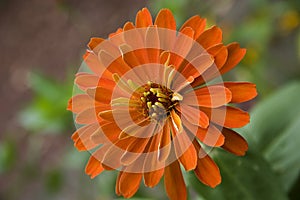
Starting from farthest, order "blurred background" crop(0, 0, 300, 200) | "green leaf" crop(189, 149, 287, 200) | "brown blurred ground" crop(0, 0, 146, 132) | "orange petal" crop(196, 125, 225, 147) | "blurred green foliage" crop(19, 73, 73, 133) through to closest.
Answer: "brown blurred ground" crop(0, 0, 146, 132) → "blurred green foliage" crop(19, 73, 73, 133) → "blurred background" crop(0, 0, 300, 200) → "green leaf" crop(189, 149, 287, 200) → "orange petal" crop(196, 125, 225, 147)

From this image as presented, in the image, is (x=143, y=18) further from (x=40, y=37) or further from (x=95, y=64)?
(x=40, y=37)

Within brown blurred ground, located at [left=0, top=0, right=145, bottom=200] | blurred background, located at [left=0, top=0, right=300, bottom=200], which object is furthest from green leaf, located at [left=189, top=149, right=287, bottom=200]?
brown blurred ground, located at [left=0, top=0, right=145, bottom=200]

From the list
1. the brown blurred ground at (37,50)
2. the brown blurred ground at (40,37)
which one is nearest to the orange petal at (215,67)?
the brown blurred ground at (37,50)

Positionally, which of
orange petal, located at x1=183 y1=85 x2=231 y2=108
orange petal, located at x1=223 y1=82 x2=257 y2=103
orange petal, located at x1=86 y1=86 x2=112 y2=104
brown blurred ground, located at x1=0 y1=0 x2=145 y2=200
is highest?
brown blurred ground, located at x1=0 y1=0 x2=145 y2=200

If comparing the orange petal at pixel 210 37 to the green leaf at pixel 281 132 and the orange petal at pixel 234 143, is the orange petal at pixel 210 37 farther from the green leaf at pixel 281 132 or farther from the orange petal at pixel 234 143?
the green leaf at pixel 281 132

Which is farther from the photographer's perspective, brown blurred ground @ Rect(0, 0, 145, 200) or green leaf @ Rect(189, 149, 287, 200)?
brown blurred ground @ Rect(0, 0, 145, 200)

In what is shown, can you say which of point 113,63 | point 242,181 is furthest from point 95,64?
point 242,181

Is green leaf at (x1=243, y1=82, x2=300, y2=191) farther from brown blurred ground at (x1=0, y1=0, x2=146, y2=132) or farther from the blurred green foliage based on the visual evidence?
brown blurred ground at (x1=0, y1=0, x2=146, y2=132)
